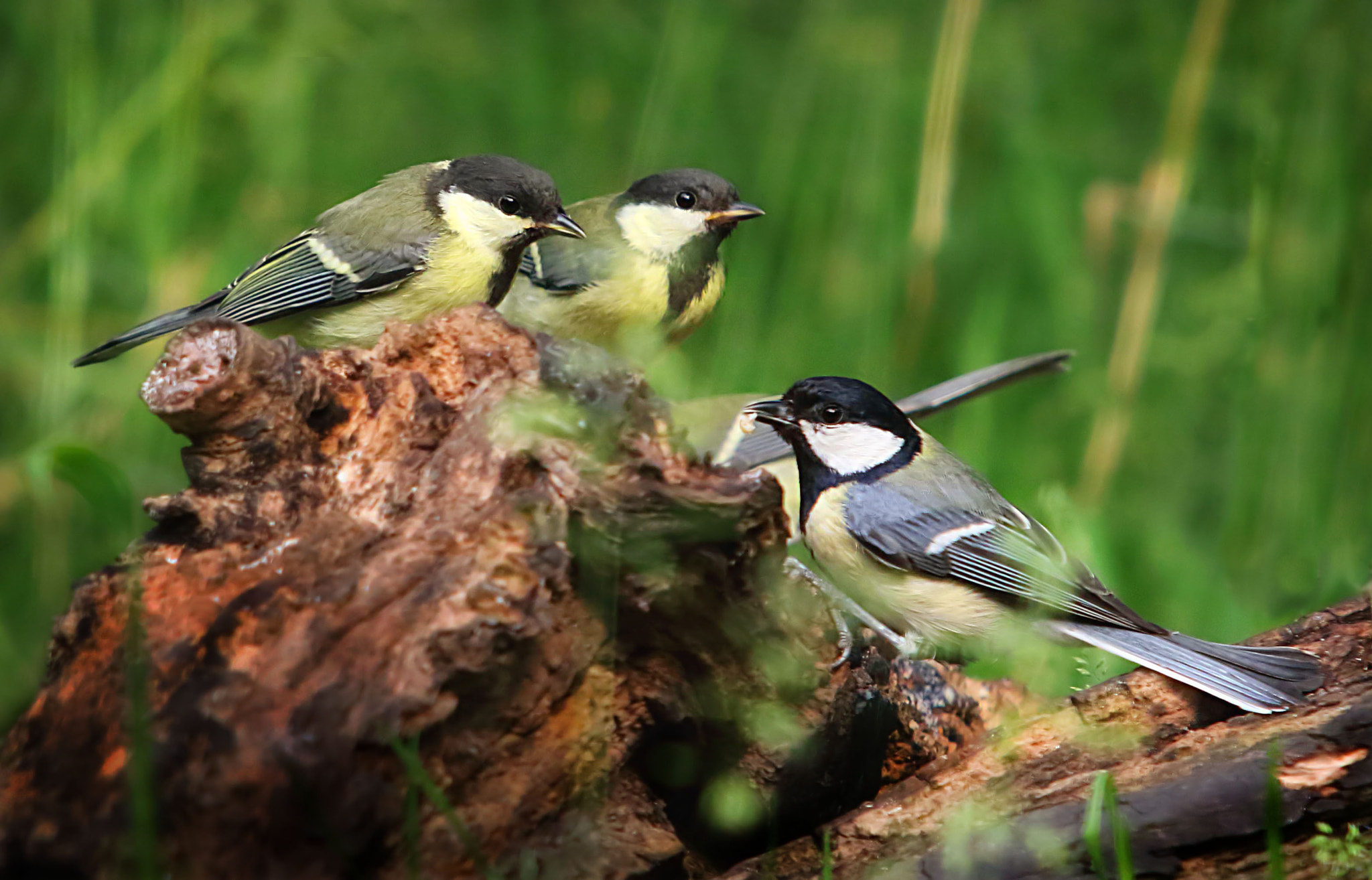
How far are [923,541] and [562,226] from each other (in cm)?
97

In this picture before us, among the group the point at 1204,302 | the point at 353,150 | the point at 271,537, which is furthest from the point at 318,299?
the point at 1204,302

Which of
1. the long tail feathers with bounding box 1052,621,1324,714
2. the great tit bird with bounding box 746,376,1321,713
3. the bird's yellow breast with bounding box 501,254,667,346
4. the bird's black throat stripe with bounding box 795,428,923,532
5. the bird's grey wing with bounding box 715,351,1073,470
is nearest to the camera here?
the long tail feathers with bounding box 1052,621,1324,714

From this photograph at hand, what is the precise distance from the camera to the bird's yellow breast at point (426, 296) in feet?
8.23

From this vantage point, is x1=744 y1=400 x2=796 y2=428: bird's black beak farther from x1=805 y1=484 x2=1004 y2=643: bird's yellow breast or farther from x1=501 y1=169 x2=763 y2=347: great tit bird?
x1=501 y1=169 x2=763 y2=347: great tit bird

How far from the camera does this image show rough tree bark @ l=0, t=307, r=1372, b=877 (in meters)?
1.44

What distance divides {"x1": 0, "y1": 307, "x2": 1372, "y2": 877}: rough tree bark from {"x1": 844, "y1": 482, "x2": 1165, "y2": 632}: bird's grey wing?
0.20 meters

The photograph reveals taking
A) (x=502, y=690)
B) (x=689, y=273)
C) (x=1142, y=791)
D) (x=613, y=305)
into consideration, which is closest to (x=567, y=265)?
(x=613, y=305)

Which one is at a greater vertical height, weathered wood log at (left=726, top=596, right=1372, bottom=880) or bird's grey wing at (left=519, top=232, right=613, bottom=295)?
bird's grey wing at (left=519, top=232, right=613, bottom=295)

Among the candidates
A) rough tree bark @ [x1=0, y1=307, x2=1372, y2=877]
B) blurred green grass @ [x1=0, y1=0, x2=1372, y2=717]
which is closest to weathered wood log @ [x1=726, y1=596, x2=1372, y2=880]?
rough tree bark @ [x1=0, y1=307, x2=1372, y2=877]

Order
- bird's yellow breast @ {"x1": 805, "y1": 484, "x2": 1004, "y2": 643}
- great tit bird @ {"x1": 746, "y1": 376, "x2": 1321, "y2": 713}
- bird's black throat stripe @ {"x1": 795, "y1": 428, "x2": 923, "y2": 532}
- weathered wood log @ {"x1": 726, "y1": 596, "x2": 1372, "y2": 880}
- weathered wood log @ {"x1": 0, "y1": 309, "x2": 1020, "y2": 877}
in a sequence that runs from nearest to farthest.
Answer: weathered wood log @ {"x1": 0, "y1": 309, "x2": 1020, "y2": 877} < weathered wood log @ {"x1": 726, "y1": 596, "x2": 1372, "y2": 880} < great tit bird @ {"x1": 746, "y1": 376, "x2": 1321, "y2": 713} < bird's yellow breast @ {"x1": 805, "y1": 484, "x2": 1004, "y2": 643} < bird's black throat stripe @ {"x1": 795, "y1": 428, "x2": 923, "y2": 532}

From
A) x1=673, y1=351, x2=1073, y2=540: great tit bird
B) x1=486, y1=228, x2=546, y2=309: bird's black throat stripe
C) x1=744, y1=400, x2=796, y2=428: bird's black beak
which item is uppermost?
x1=486, y1=228, x2=546, y2=309: bird's black throat stripe

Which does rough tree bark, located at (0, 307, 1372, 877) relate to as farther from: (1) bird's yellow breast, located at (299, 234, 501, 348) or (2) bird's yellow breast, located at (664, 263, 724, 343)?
(2) bird's yellow breast, located at (664, 263, 724, 343)

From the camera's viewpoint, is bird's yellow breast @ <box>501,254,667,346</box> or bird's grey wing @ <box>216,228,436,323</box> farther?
bird's yellow breast @ <box>501,254,667,346</box>

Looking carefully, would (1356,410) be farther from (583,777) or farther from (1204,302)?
(583,777)
